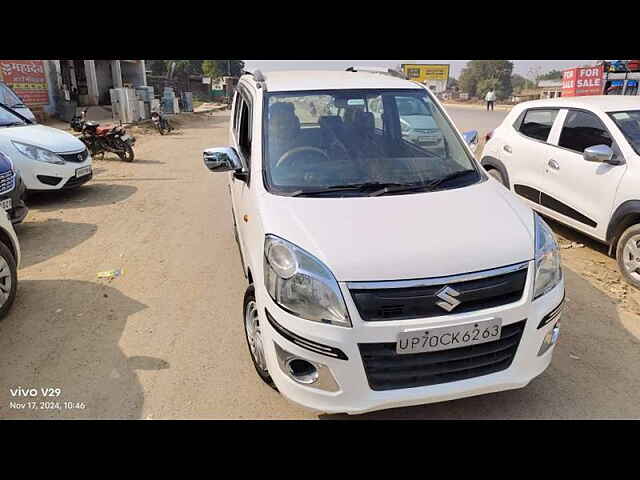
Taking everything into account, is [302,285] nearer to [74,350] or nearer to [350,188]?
[350,188]

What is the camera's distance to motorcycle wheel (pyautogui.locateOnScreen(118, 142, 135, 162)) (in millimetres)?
11556

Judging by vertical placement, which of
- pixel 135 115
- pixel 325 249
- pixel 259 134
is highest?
pixel 259 134

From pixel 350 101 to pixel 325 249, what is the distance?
1675 millimetres

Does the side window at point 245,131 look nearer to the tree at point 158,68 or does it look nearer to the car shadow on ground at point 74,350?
the car shadow on ground at point 74,350

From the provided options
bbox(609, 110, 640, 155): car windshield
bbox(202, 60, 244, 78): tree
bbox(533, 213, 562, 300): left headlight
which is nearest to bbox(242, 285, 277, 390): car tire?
bbox(533, 213, 562, 300): left headlight

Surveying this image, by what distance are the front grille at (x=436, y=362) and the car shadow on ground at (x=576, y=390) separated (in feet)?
1.67

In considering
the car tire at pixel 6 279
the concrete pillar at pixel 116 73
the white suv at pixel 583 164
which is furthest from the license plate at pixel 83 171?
the concrete pillar at pixel 116 73

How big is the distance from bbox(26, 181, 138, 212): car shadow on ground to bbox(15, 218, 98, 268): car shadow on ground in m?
0.88

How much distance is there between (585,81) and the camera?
22891mm

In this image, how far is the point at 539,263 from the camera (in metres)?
2.61

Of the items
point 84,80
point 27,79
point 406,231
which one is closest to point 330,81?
point 406,231

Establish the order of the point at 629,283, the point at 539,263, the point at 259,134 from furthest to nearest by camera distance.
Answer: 1. the point at 629,283
2. the point at 259,134
3. the point at 539,263

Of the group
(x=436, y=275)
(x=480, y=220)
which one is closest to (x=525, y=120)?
(x=480, y=220)

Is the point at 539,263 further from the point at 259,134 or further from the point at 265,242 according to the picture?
the point at 259,134
